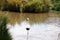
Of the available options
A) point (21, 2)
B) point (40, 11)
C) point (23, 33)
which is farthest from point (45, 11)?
point (23, 33)

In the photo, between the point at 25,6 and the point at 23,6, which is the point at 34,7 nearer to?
the point at 25,6

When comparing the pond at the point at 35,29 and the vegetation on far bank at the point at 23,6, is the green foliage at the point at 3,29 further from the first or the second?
the vegetation on far bank at the point at 23,6

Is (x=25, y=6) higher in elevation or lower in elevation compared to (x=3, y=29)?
lower

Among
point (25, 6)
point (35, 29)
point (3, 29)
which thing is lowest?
point (25, 6)

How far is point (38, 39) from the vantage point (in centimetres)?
952

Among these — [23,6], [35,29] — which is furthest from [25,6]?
[35,29]

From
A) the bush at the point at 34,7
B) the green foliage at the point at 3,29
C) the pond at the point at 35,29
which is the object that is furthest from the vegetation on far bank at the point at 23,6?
the green foliage at the point at 3,29

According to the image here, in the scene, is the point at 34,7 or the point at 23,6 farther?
the point at 34,7

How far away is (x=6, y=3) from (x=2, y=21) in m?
16.3

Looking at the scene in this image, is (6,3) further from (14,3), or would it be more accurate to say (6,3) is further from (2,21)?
(2,21)

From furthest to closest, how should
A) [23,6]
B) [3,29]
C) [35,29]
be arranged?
[23,6], [35,29], [3,29]

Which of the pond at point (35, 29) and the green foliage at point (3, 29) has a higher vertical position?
the green foliage at point (3, 29)

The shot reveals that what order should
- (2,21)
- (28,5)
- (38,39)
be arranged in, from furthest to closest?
(28,5)
(38,39)
(2,21)

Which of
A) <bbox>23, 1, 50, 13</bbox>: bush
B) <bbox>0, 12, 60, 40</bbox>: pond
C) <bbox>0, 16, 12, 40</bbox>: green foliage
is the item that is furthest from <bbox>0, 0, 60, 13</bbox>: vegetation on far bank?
<bbox>0, 16, 12, 40</bbox>: green foliage
